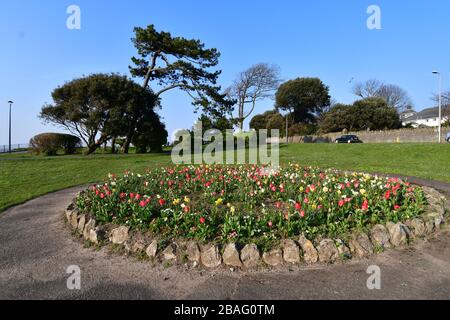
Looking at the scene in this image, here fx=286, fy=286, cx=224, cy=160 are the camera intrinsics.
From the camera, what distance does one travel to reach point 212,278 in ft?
11.2

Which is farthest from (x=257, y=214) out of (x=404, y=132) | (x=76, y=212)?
(x=404, y=132)

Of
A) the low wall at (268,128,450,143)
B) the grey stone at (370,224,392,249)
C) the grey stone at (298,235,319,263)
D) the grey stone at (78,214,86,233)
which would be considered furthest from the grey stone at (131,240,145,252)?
the low wall at (268,128,450,143)

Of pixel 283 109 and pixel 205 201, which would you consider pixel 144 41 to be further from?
pixel 283 109

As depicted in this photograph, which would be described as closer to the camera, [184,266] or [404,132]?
[184,266]

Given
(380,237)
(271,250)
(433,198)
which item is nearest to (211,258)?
(271,250)

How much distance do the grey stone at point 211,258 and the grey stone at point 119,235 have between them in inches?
52.1

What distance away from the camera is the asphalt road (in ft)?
10.1

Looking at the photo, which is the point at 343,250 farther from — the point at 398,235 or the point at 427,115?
the point at 427,115

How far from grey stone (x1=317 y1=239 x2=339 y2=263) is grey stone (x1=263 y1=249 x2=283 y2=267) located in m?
0.53

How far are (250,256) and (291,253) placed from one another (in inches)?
21.2

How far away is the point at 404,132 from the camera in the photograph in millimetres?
36094

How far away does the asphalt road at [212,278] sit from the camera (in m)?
3.09
